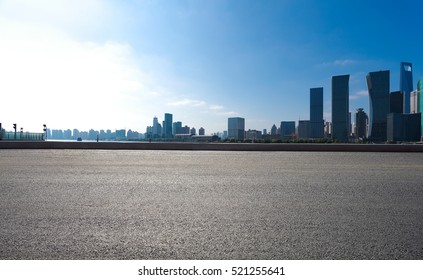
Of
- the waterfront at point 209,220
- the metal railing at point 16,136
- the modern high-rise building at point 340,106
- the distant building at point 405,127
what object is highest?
the modern high-rise building at point 340,106

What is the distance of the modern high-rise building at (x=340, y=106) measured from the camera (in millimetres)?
142500

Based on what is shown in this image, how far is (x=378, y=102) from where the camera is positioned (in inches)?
6171

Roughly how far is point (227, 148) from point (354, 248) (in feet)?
58.8

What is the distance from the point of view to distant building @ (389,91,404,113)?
156 m

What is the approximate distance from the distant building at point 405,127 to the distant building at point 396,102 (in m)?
60.8

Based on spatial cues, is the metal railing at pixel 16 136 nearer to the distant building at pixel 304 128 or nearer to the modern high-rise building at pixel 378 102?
the distant building at pixel 304 128

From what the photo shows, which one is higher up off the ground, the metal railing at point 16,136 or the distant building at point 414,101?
the distant building at point 414,101

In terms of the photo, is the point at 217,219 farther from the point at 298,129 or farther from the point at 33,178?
the point at 298,129

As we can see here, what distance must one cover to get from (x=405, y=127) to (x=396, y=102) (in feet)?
253

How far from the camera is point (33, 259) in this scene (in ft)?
8.22

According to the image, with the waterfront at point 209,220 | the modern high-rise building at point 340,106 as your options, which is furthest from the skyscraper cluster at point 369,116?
the waterfront at point 209,220

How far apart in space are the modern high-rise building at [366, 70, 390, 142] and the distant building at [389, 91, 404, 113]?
330 centimetres

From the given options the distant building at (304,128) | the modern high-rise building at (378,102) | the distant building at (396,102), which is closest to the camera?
the modern high-rise building at (378,102)

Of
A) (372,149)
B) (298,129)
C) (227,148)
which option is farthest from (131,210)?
(298,129)
